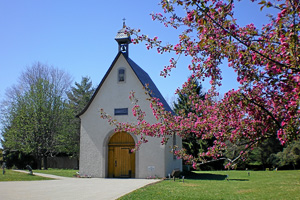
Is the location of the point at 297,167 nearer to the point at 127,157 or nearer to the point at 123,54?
the point at 127,157

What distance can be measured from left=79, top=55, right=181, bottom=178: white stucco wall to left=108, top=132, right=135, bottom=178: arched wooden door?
0.37 metres

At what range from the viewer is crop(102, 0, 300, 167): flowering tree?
3.89 metres

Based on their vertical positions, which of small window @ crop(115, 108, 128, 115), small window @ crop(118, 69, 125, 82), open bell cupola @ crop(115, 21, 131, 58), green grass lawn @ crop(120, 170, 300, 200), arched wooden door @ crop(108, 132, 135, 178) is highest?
open bell cupola @ crop(115, 21, 131, 58)

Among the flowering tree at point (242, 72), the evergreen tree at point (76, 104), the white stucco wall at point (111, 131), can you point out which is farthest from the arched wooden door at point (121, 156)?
the evergreen tree at point (76, 104)

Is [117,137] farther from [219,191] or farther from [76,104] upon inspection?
[76,104]

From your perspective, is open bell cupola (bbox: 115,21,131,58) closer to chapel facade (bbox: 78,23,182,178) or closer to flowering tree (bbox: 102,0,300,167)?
chapel facade (bbox: 78,23,182,178)

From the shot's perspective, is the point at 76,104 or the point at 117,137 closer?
the point at 117,137

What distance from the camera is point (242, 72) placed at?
15.3 ft

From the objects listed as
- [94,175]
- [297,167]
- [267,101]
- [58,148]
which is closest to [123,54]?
[94,175]

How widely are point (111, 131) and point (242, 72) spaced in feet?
48.2

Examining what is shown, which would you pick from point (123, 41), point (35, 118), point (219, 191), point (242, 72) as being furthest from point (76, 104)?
point (242, 72)

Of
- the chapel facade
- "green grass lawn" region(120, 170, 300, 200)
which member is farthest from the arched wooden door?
"green grass lawn" region(120, 170, 300, 200)

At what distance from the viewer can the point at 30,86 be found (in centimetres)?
2994

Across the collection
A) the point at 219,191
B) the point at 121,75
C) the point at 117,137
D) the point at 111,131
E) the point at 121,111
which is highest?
the point at 121,75
